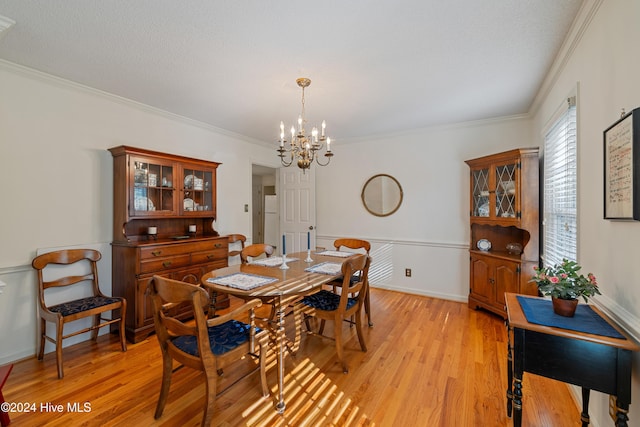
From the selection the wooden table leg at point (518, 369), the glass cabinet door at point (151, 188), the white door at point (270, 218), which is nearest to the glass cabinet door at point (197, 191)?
the glass cabinet door at point (151, 188)

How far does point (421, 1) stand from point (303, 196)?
11.9 ft

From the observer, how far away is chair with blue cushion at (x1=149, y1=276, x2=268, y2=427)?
4.75 feet

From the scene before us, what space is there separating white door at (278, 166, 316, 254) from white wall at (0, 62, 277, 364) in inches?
91.0

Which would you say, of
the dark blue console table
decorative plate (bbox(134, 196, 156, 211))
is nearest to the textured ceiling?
decorative plate (bbox(134, 196, 156, 211))

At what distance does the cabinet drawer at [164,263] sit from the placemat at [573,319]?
10.1 ft

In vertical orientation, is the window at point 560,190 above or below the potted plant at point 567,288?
above

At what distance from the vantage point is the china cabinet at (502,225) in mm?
2979

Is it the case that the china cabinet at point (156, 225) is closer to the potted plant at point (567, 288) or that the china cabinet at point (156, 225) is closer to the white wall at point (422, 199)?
the white wall at point (422, 199)

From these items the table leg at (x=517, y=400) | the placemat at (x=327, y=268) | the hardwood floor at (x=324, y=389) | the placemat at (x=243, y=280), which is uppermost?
the placemat at (x=327, y=268)

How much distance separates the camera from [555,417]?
1727mm

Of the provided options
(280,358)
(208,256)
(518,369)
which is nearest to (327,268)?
(280,358)

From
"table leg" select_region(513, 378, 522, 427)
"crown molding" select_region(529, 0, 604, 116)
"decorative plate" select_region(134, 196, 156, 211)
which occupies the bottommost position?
"table leg" select_region(513, 378, 522, 427)

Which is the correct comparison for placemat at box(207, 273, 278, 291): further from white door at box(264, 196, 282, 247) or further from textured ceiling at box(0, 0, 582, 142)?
white door at box(264, 196, 282, 247)

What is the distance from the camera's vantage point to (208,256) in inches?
133
